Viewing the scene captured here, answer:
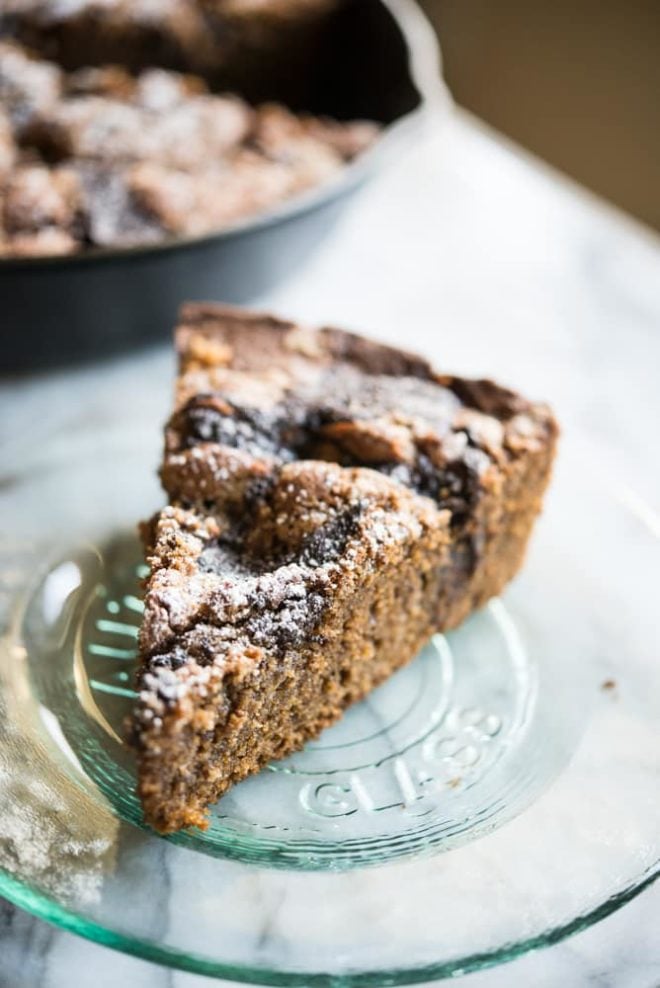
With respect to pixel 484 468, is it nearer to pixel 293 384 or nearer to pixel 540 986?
pixel 293 384

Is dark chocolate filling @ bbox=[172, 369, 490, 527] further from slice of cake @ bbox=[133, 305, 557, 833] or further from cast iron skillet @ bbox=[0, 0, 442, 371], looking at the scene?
cast iron skillet @ bbox=[0, 0, 442, 371]

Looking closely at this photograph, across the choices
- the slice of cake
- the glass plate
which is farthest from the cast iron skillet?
the glass plate

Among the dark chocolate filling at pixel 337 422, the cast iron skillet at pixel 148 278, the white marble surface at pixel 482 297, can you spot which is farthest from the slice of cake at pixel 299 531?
the white marble surface at pixel 482 297

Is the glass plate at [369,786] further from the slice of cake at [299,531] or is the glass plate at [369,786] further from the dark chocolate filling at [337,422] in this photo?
the dark chocolate filling at [337,422]

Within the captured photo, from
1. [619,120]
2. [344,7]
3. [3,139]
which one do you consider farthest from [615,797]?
[619,120]

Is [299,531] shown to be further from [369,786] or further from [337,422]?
[369,786]

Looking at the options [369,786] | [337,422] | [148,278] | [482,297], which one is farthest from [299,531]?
[482,297]

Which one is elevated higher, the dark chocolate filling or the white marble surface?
the dark chocolate filling

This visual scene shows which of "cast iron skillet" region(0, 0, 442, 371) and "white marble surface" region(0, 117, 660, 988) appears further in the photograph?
"white marble surface" region(0, 117, 660, 988)
